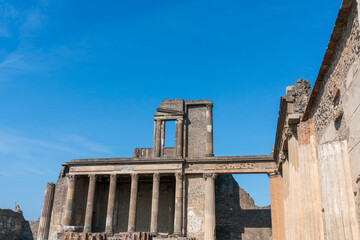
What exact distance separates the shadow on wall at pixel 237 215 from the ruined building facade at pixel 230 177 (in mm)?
80

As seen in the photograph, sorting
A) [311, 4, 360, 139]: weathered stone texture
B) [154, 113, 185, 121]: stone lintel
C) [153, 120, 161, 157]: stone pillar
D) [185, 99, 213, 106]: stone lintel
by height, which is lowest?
[311, 4, 360, 139]: weathered stone texture

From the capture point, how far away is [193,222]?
22766mm

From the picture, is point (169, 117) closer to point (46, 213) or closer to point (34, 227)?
point (46, 213)

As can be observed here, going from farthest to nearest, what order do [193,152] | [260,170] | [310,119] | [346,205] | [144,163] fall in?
[193,152] → [144,163] → [260,170] → [310,119] → [346,205]

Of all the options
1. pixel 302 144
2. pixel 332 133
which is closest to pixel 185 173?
pixel 302 144

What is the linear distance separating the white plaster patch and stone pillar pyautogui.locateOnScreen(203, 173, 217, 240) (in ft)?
2.16

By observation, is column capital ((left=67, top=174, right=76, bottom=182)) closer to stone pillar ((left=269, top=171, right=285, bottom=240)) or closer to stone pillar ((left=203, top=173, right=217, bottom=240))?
stone pillar ((left=203, top=173, right=217, bottom=240))

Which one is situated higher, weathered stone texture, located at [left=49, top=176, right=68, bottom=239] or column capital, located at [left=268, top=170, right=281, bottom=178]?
column capital, located at [left=268, top=170, right=281, bottom=178]

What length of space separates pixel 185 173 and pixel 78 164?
787 centimetres

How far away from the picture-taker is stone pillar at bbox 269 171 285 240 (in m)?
18.1

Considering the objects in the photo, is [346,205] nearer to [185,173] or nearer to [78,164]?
[185,173]

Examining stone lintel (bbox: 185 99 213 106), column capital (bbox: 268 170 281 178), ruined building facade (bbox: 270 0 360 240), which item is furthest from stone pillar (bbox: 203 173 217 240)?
ruined building facade (bbox: 270 0 360 240)

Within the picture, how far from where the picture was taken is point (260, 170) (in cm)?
2275

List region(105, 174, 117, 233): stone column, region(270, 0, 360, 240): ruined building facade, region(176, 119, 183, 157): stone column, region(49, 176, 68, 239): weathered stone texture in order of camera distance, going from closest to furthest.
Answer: region(270, 0, 360, 240): ruined building facade → region(105, 174, 117, 233): stone column → region(176, 119, 183, 157): stone column → region(49, 176, 68, 239): weathered stone texture
